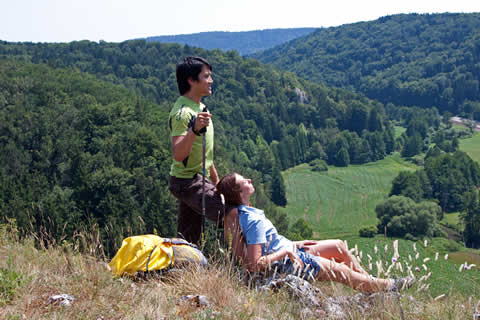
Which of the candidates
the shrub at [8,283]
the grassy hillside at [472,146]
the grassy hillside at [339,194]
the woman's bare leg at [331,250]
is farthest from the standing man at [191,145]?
the grassy hillside at [472,146]

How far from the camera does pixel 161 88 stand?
5054 inches

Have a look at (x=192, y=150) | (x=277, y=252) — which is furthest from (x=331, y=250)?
(x=192, y=150)

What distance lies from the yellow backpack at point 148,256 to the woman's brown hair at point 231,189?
1.88 ft

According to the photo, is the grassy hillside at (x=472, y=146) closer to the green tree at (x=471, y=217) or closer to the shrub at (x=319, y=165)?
the green tree at (x=471, y=217)

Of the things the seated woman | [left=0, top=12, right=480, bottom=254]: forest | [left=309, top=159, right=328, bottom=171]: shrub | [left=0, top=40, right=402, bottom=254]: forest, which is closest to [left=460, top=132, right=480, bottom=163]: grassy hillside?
[left=0, top=12, right=480, bottom=254]: forest

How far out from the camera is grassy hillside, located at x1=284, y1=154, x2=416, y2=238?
82.1 meters

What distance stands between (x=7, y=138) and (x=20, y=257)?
5723 centimetres

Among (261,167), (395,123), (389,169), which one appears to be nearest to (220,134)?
(261,167)

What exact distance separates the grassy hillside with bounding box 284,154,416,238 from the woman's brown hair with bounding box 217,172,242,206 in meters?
71.4

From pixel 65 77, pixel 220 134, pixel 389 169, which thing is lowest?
pixel 389 169

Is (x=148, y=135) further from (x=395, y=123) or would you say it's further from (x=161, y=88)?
(x=395, y=123)

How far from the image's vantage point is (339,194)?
97.7 m

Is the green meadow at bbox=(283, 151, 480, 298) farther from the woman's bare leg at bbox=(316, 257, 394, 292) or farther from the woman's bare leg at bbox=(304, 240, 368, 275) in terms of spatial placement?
the woman's bare leg at bbox=(316, 257, 394, 292)

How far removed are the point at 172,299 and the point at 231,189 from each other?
1.14m
